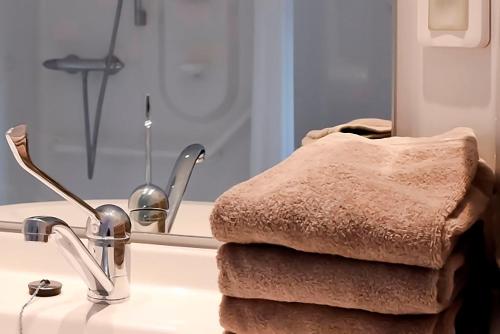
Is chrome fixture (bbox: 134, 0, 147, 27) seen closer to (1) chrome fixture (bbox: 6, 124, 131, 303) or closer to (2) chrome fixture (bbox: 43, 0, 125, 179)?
(2) chrome fixture (bbox: 43, 0, 125, 179)

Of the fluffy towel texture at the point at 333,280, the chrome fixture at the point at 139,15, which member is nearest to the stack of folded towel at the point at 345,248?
the fluffy towel texture at the point at 333,280

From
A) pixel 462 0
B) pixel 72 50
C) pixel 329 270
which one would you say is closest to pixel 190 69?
pixel 72 50

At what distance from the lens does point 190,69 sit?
1.18m

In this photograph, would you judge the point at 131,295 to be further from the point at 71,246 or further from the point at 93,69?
the point at 93,69

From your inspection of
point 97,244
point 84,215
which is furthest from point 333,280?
point 84,215

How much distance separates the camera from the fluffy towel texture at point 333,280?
0.62 m

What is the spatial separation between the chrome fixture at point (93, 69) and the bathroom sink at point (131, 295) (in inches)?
6.7

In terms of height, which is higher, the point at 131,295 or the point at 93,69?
the point at 93,69

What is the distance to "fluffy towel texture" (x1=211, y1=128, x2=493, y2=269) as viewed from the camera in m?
0.61

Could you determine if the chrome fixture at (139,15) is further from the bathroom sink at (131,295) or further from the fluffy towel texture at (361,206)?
the fluffy towel texture at (361,206)

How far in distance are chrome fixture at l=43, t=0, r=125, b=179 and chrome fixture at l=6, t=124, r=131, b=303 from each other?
0.74 feet

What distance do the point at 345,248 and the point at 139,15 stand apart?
69 centimetres

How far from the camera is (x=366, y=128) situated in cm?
95

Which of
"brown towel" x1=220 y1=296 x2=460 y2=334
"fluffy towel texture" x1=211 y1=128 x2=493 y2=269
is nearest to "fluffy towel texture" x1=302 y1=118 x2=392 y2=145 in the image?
"fluffy towel texture" x1=211 y1=128 x2=493 y2=269
